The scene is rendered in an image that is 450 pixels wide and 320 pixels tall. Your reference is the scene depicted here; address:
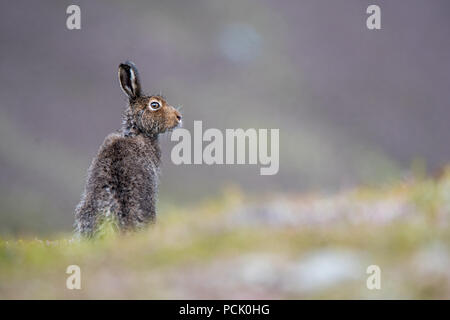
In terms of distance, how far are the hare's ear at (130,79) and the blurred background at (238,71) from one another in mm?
76313

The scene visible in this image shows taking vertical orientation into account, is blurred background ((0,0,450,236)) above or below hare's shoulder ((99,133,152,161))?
above

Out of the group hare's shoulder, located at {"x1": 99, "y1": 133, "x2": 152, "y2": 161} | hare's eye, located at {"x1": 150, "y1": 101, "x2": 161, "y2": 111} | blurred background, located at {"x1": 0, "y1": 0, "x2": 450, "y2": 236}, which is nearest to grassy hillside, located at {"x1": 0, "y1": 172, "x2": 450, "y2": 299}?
hare's shoulder, located at {"x1": 99, "y1": 133, "x2": 152, "y2": 161}

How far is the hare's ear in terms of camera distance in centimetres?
1591

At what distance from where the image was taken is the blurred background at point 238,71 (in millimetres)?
105375

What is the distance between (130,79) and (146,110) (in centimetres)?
81

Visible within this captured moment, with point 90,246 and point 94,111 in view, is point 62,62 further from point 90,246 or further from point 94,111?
point 90,246

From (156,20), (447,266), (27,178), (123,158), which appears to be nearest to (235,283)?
(447,266)

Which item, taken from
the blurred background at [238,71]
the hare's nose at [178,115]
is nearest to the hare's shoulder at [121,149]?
the hare's nose at [178,115]

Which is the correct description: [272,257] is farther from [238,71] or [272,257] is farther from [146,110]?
[238,71]

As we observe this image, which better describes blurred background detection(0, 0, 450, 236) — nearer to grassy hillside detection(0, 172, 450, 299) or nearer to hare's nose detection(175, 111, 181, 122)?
→ hare's nose detection(175, 111, 181, 122)

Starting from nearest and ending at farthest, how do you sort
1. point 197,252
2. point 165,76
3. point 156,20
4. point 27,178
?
point 197,252 → point 27,178 → point 165,76 → point 156,20

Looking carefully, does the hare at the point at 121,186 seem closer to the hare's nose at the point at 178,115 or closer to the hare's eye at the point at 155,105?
the hare's eye at the point at 155,105
